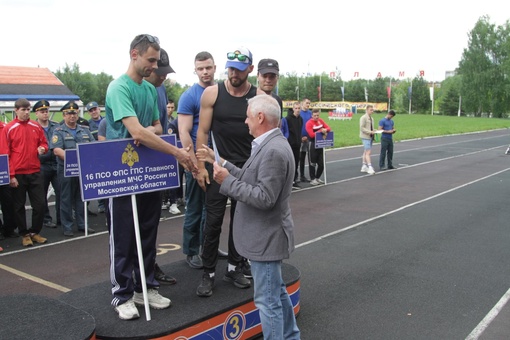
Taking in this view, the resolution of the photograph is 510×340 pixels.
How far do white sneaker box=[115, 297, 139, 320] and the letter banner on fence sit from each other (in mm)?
860

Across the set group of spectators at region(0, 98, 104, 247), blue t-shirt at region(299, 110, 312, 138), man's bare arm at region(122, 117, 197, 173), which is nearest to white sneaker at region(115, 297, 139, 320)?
man's bare arm at region(122, 117, 197, 173)

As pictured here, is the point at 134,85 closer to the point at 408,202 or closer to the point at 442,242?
the point at 442,242

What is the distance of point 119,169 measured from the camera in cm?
354

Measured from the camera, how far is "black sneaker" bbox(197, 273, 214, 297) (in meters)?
4.12

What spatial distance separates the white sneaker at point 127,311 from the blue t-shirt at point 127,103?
4.20 feet

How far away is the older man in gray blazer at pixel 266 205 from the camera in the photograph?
3.28 m

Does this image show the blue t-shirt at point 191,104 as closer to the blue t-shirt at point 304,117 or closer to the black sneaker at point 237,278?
the black sneaker at point 237,278

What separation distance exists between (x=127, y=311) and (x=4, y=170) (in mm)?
4600

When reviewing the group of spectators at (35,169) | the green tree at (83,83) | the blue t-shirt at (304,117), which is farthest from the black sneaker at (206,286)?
the green tree at (83,83)

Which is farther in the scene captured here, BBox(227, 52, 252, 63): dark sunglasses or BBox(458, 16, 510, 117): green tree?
BBox(458, 16, 510, 117): green tree

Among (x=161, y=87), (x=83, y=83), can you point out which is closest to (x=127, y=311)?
(x=161, y=87)

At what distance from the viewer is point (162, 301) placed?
153 inches

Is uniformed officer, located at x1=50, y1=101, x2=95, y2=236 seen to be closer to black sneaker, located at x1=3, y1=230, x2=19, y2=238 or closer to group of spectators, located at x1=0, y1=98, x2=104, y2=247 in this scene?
group of spectators, located at x1=0, y1=98, x2=104, y2=247

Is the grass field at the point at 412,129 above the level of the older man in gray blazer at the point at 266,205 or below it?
below
